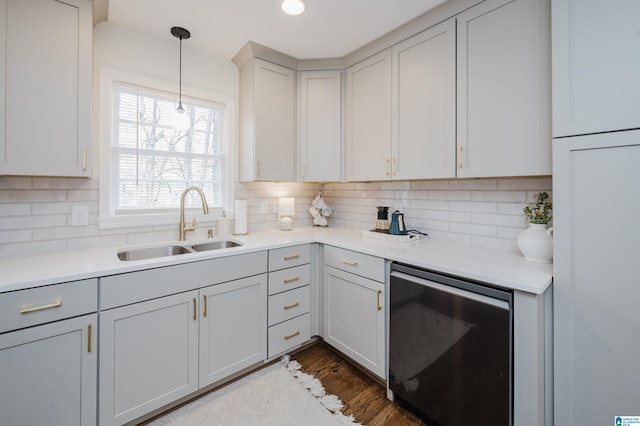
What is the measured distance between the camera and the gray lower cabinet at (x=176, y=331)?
1444 millimetres

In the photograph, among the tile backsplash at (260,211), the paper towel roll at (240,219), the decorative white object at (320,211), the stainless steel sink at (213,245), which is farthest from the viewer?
the decorative white object at (320,211)

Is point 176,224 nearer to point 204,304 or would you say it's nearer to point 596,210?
point 204,304

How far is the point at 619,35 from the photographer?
3.61ft

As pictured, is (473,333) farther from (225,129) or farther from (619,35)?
(225,129)

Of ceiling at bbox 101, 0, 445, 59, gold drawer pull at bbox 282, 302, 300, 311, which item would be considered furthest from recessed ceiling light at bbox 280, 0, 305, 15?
gold drawer pull at bbox 282, 302, 300, 311

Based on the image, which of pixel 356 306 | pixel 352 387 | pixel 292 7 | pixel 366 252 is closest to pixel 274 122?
pixel 292 7

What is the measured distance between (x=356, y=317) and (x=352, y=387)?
18.1 inches

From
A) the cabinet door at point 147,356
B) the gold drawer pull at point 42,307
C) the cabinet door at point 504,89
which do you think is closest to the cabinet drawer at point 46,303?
the gold drawer pull at point 42,307

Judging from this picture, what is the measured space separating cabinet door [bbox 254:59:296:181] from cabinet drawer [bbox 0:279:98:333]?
1415mm

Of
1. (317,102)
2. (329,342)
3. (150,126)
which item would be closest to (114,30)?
(150,126)

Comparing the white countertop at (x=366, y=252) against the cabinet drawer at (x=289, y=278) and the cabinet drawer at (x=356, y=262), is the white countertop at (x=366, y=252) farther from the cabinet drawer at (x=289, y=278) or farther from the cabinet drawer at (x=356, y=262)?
the cabinet drawer at (x=289, y=278)

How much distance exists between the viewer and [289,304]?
7.16 ft

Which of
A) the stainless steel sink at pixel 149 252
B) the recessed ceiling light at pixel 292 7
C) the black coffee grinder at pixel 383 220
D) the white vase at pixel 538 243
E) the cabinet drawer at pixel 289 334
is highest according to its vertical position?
the recessed ceiling light at pixel 292 7

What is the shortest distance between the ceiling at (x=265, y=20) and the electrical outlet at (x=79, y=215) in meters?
1.30
